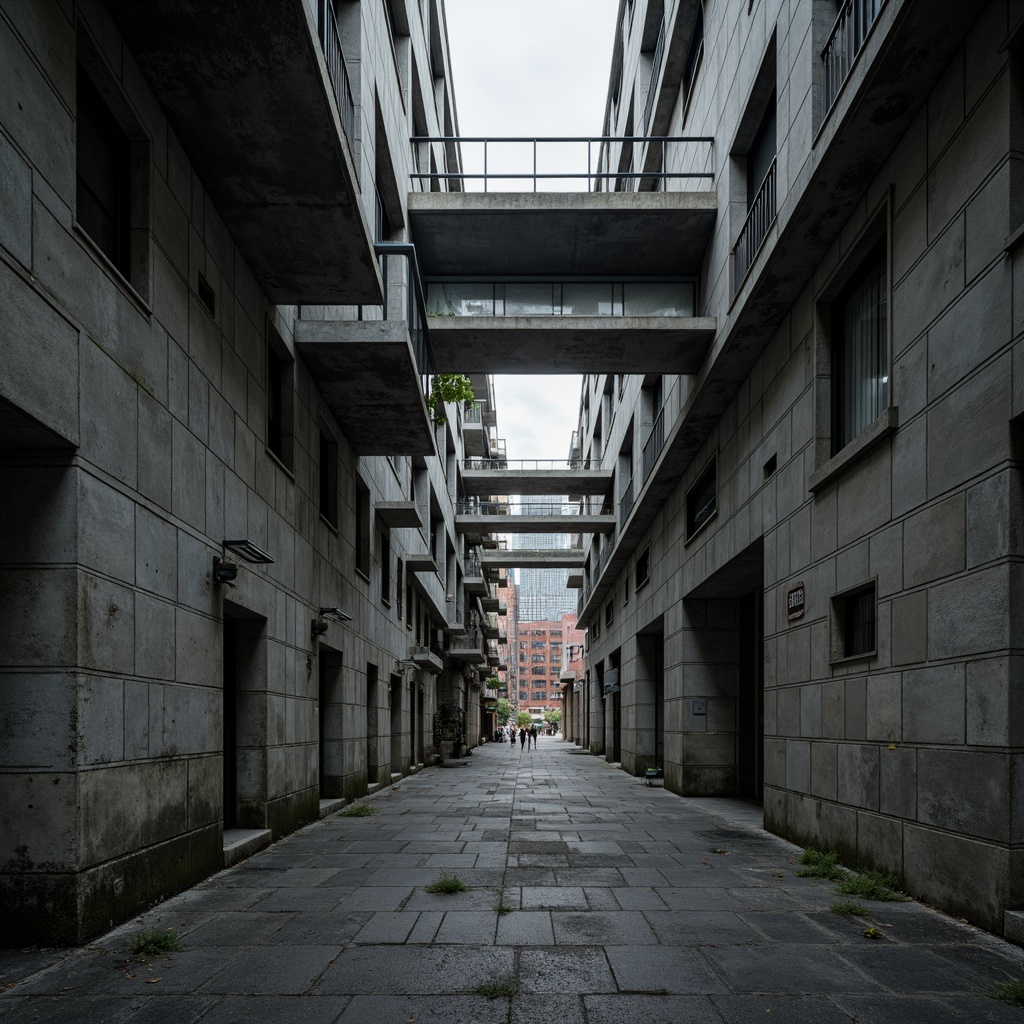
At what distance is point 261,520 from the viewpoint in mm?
11219

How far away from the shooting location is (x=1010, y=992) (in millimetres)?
5273

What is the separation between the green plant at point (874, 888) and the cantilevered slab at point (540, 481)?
79.0 ft

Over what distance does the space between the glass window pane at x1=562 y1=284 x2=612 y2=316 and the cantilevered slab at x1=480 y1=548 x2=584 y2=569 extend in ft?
83.1

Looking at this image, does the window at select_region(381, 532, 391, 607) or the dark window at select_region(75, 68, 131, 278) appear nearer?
the dark window at select_region(75, 68, 131, 278)

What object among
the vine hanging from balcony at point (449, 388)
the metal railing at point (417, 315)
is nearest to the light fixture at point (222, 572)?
the metal railing at point (417, 315)

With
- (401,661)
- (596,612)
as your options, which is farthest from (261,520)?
(596,612)

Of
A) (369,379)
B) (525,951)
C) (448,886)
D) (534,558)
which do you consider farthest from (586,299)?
(534,558)

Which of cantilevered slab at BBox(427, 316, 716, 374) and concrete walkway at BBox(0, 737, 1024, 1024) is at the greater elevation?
cantilevered slab at BBox(427, 316, 716, 374)

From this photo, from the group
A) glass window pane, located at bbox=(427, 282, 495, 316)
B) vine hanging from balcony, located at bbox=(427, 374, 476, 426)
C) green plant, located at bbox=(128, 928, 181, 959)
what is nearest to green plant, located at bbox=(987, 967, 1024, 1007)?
green plant, located at bbox=(128, 928, 181, 959)

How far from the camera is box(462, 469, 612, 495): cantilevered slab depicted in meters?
33.2

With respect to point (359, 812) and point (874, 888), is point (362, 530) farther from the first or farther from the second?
point (874, 888)

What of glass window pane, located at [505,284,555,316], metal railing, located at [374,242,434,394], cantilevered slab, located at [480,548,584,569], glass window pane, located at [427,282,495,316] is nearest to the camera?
metal railing, located at [374,242,434,394]

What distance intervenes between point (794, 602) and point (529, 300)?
28.9 ft

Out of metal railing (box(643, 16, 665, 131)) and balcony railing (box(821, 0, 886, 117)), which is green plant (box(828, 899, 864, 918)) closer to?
balcony railing (box(821, 0, 886, 117))
